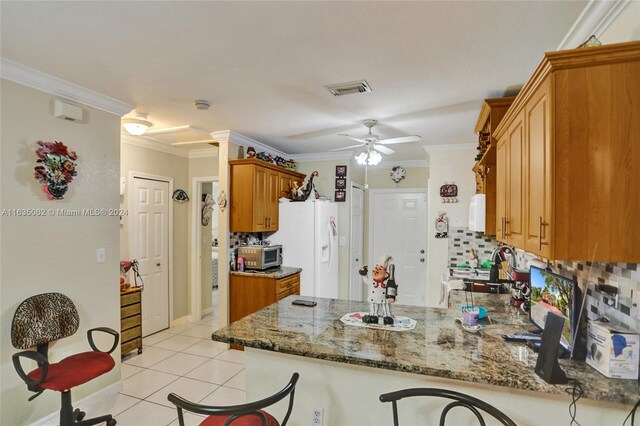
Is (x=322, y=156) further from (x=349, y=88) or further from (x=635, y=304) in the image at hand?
(x=635, y=304)

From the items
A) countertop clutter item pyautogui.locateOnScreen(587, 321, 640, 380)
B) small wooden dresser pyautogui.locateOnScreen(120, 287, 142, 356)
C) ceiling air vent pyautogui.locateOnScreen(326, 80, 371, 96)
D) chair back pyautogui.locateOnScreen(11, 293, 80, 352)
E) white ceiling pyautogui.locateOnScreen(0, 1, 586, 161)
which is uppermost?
white ceiling pyautogui.locateOnScreen(0, 1, 586, 161)

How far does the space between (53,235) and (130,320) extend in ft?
5.24

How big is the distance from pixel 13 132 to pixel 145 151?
81.1 inches

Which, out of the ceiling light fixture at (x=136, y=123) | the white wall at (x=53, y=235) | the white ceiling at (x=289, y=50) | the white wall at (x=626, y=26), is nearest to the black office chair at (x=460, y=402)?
the white wall at (x=626, y=26)

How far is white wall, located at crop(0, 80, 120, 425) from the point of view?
2.23 meters

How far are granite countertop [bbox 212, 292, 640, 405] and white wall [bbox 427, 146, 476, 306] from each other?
2.18 metres

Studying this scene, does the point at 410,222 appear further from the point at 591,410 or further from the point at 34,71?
the point at 34,71

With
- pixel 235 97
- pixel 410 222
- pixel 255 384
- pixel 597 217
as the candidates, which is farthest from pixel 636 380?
pixel 410 222

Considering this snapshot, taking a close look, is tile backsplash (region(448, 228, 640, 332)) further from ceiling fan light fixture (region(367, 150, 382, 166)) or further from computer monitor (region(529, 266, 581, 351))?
ceiling fan light fixture (region(367, 150, 382, 166))

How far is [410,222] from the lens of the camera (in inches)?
224

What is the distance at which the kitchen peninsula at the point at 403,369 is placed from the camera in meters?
1.34

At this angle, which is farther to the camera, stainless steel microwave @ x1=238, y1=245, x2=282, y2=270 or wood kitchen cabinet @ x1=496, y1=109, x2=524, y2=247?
stainless steel microwave @ x1=238, y1=245, x2=282, y2=270

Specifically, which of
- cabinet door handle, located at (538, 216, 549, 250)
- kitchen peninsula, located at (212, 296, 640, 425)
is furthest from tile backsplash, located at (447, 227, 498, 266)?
cabinet door handle, located at (538, 216, 549, 250)

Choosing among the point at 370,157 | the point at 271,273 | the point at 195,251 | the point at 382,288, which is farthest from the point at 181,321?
the point at 382,288
